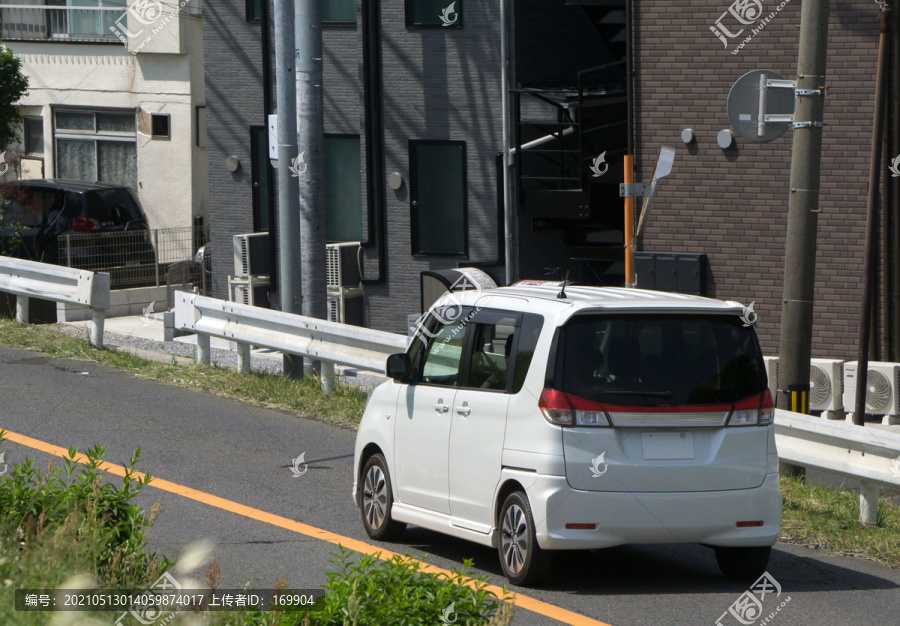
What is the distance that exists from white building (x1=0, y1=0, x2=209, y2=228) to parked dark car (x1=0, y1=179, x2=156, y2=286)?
408cm

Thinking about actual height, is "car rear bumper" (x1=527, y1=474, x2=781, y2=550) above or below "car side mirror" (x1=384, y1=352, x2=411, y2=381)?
below

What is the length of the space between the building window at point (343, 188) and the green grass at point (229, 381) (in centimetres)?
528

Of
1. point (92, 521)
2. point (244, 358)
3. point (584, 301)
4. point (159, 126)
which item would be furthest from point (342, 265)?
point (92, 521)

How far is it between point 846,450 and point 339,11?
42.4 ft

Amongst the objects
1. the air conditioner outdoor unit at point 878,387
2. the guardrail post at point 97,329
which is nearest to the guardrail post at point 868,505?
the air conditioner outdoor unit at point 878,387

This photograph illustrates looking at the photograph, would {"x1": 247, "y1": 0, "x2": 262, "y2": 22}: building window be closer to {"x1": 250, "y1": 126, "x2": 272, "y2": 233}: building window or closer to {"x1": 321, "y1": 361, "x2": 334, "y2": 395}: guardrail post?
{"x1": 250, "y1": 126, "x2": 272, "y2": 233}: building window

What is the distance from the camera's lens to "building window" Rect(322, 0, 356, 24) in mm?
19266

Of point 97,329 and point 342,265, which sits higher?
point 342,265

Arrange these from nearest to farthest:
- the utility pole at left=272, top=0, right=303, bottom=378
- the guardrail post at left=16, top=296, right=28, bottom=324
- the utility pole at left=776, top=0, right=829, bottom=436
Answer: the utility pole at left=776, top=0, right=829, bottom=436, the utility pole at left=272, top=0, right=303, bottom=378, the guardrail post at left=16, top=296, right=28, bottom=324

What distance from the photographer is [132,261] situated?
21078 millimetres

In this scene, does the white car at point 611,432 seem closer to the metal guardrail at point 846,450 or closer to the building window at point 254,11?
the metal guardrail at point 846,450

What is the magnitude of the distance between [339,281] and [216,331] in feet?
15.8

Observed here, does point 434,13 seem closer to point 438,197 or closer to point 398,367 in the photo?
point 438,197

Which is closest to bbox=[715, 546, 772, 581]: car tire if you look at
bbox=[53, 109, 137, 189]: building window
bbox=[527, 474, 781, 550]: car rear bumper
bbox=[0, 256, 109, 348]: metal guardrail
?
bbox=[527, 474, 781, 550]: car rear bumper
